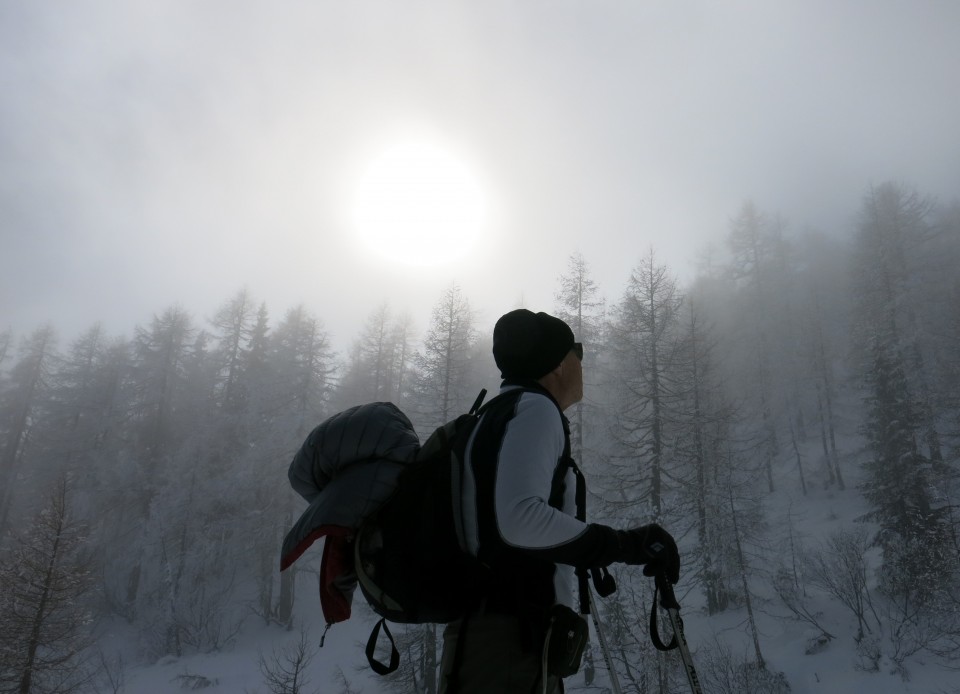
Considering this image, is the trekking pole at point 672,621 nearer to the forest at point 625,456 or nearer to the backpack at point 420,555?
the backpack at point 420,555

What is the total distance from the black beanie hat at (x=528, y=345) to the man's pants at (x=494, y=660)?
1120 millimetres

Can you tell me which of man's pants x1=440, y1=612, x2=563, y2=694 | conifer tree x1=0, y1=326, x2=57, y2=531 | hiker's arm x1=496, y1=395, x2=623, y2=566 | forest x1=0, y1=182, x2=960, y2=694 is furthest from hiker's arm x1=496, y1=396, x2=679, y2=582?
conifer tree x1=0, y1=326, x2=57, y2=531

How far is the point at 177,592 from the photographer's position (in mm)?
27000

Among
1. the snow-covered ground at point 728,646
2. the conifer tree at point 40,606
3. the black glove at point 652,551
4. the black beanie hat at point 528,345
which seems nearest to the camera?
the black glove at point 652,551

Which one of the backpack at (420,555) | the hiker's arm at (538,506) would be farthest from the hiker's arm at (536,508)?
the backpack at (420,555)

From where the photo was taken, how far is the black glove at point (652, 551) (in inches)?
88.6

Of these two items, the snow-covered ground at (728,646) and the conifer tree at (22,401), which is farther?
the conifer tree at (22,401)

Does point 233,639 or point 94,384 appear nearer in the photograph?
point 233,639

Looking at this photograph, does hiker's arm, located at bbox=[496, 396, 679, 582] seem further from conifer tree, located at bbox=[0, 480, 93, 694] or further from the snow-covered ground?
conifer tree, located at bbox=[0, 480, 93, 694]

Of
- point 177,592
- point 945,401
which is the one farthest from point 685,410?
point 177,592

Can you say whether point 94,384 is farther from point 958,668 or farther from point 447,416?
point 958,668

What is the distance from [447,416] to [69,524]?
1395 centimetres

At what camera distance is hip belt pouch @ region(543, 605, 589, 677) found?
2.06m

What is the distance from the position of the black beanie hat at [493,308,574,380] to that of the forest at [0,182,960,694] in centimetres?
1178
